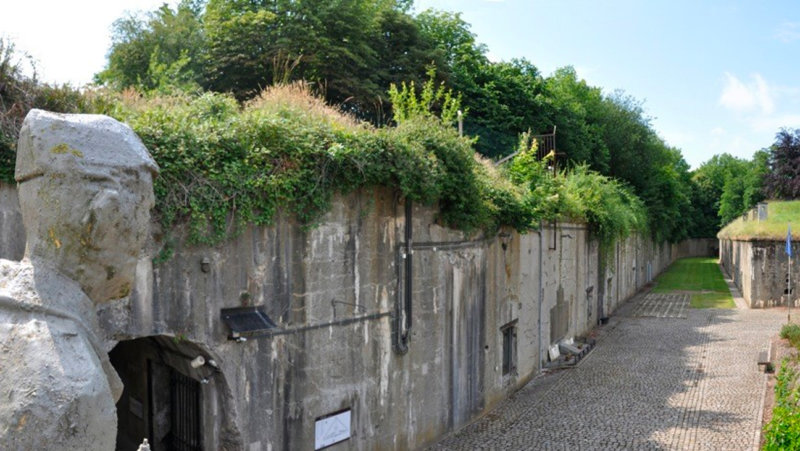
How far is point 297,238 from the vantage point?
27.1 feet

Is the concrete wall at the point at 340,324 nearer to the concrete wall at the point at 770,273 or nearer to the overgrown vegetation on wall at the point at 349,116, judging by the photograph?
the overgrown vegetation on wall at the point at 349,116

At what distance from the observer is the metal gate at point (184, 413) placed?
8164 mm

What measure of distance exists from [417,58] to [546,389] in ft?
50.5

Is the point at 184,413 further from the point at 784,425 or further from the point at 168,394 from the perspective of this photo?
the point at 784,425

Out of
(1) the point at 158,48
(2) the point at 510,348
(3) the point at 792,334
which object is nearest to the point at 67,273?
(2) the point at 510,348

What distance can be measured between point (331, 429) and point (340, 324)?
146 centimetres

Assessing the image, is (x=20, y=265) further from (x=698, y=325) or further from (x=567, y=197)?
(x=698, y=325)

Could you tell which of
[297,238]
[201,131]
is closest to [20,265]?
[201,131]

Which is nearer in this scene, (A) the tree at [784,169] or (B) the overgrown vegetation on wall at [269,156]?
(B) the overgrown vegetation on wall at [269,156]

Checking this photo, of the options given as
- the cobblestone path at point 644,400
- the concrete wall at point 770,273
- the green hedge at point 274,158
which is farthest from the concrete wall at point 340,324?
the concrete wall at point 770,273

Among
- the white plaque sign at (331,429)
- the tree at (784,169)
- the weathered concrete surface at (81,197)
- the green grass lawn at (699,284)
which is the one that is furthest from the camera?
the tree at (784,169)

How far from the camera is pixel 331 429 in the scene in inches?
348

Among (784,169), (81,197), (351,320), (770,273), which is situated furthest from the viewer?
(784,169)

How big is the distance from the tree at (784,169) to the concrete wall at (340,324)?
125ft
